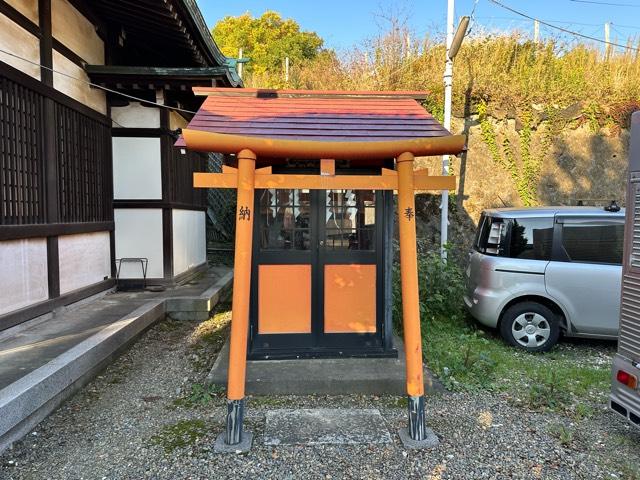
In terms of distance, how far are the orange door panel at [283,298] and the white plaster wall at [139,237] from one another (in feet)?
11.8

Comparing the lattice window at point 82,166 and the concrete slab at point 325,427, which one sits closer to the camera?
the concrete slab at point 325,427

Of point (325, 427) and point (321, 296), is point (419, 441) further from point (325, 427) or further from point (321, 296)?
point (321, 296)

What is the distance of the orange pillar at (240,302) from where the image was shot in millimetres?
2902

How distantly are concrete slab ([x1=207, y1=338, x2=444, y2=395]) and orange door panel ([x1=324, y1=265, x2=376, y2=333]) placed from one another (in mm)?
407

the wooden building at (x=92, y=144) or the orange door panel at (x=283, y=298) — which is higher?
the wooden building at (x=92, y=144)

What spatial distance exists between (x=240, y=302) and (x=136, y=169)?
5024mm

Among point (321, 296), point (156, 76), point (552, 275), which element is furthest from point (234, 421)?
point (156, 76)

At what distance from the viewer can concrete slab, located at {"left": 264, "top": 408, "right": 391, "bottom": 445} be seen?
3.00 metres

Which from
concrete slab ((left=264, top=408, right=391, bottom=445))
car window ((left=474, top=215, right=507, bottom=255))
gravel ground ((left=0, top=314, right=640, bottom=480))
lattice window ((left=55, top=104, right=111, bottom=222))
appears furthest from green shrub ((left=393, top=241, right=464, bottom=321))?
lattice window ((left=55, top=104, right=111, bottom=222))

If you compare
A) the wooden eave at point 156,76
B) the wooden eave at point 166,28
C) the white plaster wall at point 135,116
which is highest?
the wooden eave at point 166,28

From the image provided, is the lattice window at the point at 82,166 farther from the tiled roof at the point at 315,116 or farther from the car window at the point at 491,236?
the car window at the point at 491,236

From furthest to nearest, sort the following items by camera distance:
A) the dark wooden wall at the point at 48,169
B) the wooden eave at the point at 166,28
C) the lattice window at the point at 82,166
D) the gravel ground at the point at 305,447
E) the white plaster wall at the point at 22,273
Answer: the wooden eave at the point at 166,28, the lattice window at the point at 82,166, the dark wooden wall at the point at 48,169, the white plaster wall at the point at 22,273, the gravel ground at the point at 305,447

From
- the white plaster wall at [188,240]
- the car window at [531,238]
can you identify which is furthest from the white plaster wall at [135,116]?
the car window at [531,238]

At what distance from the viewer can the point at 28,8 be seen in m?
4.79
